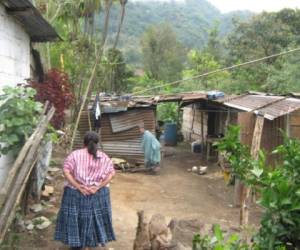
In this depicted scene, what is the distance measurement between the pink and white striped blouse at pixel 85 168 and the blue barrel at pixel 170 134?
15.8 m

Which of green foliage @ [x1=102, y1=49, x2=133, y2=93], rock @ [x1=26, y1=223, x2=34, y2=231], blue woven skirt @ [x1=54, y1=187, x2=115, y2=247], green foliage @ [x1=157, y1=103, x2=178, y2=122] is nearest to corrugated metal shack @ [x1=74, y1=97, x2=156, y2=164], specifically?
rock @ [x1=26, y1=223, x2=34, y2=231]

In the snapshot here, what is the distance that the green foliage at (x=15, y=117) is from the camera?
4.73 metres

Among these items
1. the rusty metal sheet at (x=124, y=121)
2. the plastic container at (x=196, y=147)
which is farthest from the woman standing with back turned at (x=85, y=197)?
the plastic container at (x=196, y=147)

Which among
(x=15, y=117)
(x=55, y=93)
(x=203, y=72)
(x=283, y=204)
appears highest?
(x=203, y=72)

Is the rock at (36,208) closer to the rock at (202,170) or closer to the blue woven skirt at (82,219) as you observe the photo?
the blue woven skirt at (82,219)

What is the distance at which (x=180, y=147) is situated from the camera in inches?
806

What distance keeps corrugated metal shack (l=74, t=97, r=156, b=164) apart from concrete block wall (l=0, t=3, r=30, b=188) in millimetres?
6882

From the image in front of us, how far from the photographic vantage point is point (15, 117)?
476 centimetres

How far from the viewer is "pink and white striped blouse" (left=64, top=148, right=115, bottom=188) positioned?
5.06 metres

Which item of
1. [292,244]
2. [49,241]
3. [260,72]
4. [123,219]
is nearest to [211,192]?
[123,219]

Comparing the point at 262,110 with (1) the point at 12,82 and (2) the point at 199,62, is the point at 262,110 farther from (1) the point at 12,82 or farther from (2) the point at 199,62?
(2) the point at 199,62

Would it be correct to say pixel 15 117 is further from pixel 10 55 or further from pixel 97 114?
pixel 97 114

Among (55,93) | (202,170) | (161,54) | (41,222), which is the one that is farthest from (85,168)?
(161,54)

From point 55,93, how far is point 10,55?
1.21 m
